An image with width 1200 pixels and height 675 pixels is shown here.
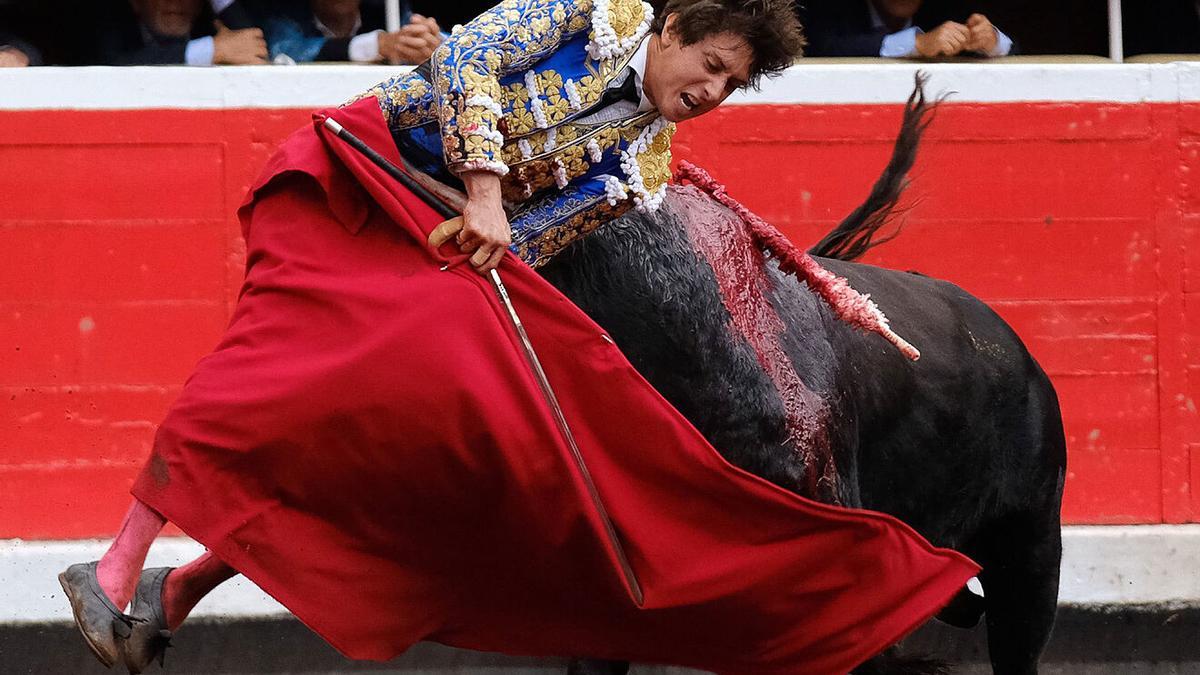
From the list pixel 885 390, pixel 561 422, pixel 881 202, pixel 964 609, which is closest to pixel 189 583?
pixel 561 422

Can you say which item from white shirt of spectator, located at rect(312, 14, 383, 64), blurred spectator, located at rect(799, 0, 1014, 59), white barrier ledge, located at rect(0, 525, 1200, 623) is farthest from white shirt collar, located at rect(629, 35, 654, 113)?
white barrier ledge, located at rect(0, 525, 1200, 623)

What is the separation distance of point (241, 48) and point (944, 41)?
2.03 metres

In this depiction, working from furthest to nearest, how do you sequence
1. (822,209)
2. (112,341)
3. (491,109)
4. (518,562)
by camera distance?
1. (822,209)
2. (112,341)
3. (518,562)
4. (491,109)

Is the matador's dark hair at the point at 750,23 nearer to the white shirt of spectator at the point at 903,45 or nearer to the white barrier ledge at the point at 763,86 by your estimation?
the white barrier ledge at the point at 763,86

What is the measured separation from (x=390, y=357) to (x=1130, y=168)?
9.75ft

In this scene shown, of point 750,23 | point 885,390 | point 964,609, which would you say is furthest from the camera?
point 964,609

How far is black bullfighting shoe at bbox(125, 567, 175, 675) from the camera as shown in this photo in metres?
2.87

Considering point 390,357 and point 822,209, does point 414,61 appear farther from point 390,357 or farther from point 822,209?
point 390,357

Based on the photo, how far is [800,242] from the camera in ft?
16.6

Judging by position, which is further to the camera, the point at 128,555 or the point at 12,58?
the point at 12,58

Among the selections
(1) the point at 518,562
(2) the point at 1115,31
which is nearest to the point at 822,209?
(2) the point at 1115,31

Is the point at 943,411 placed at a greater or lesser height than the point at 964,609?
greater

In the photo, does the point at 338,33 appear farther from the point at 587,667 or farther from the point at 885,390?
the point at 587,667

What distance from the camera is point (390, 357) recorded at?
2893 millimetres
